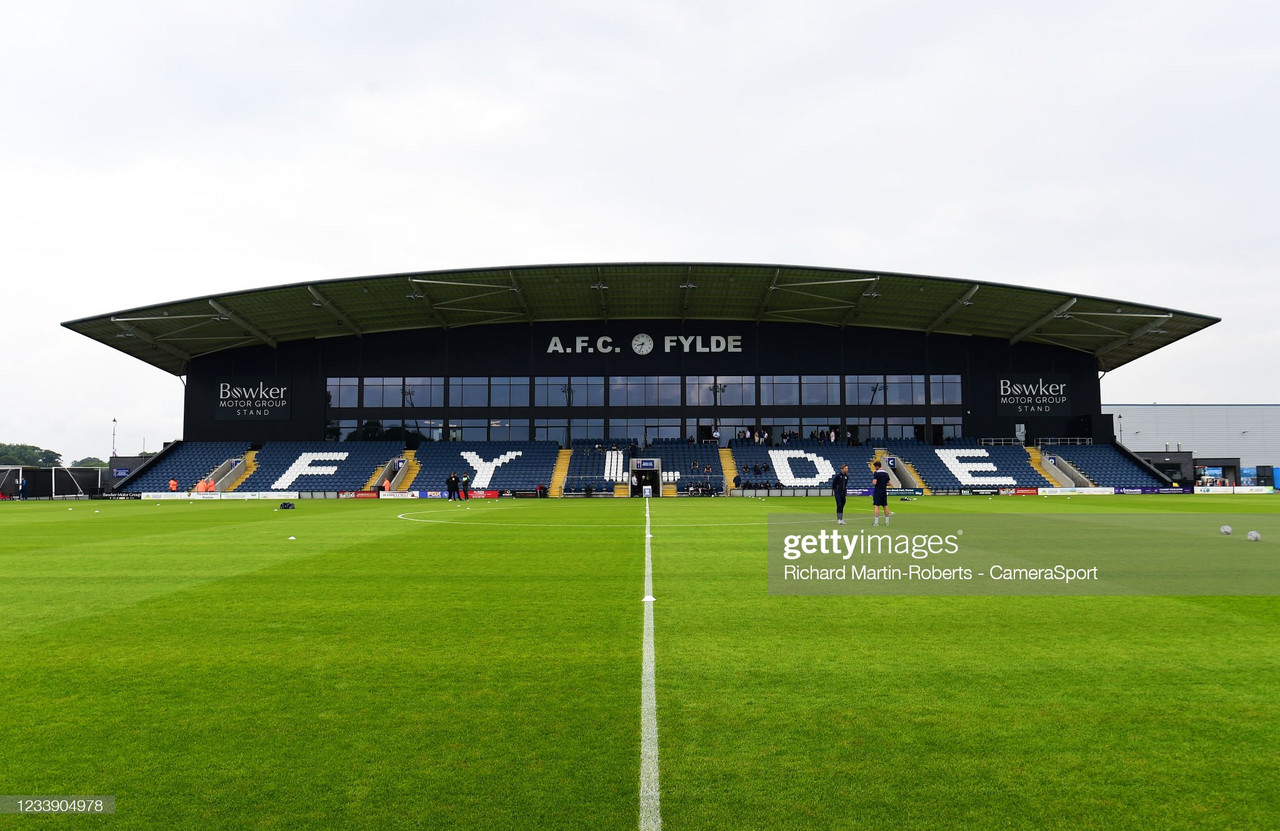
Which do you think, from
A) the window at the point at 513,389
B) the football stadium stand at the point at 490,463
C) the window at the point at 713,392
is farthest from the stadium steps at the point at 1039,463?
the window at the point at 513,389

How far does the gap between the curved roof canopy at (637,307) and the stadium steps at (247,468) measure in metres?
9.04

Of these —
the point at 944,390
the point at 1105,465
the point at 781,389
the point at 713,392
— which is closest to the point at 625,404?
the point at 713,392

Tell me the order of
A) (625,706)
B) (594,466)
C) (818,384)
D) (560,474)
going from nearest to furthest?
(625,706), (560,474), (594,466), (818,384)

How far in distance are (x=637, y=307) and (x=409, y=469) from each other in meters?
21.3

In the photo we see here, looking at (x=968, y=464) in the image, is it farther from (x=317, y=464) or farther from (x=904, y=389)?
(x=317, y=464)

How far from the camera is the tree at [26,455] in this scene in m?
142

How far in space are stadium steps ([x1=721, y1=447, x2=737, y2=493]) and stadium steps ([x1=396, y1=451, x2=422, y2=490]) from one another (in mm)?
22709

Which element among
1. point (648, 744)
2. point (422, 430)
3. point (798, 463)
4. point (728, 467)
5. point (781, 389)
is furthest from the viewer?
point (422, 430)

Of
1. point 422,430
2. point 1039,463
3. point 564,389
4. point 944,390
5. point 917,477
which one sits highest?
point 564,389

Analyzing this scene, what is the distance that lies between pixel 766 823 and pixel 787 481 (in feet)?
171

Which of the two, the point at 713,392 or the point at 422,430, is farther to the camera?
the point at 422,430

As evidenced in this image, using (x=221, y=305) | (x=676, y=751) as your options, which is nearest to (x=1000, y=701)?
(x=676, y=751)

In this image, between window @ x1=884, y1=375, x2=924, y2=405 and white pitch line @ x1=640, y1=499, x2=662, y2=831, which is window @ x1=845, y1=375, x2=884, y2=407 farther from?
white pitch line @ x1=640, y1=499, x2=662, y2=831

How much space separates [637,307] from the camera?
60.2 meters
